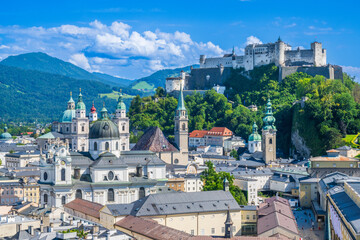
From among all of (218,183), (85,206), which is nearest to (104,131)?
(85,206)

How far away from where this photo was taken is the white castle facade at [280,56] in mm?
114812

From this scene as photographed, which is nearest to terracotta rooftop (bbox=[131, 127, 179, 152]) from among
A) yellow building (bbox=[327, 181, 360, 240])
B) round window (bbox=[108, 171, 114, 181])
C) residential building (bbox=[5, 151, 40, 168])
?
round window (bbox=[108, 171, 114, 181])

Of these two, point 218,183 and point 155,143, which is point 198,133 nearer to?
point 155,143

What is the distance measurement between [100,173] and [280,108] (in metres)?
53.9

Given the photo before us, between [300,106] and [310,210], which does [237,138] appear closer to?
[300,106]

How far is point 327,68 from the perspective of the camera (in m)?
110

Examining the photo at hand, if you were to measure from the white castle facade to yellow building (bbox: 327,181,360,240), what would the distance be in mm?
62424

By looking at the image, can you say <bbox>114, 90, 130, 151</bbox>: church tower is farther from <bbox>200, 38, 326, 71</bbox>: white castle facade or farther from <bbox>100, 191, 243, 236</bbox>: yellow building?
<bbox>100, 191, 243, 236</bbox>: yellow building

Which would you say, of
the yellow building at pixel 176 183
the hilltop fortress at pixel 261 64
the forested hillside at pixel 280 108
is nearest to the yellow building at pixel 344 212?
the yellow building at pixel 176 183

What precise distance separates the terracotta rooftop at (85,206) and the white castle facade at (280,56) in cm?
6842

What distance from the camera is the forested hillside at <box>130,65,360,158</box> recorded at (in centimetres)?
9019

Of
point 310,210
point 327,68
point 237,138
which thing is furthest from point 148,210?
point 327,68

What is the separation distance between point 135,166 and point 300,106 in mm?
41889

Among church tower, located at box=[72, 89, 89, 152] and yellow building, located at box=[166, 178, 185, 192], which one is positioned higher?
church tower, located at box=[72, 89, 89, 152]
